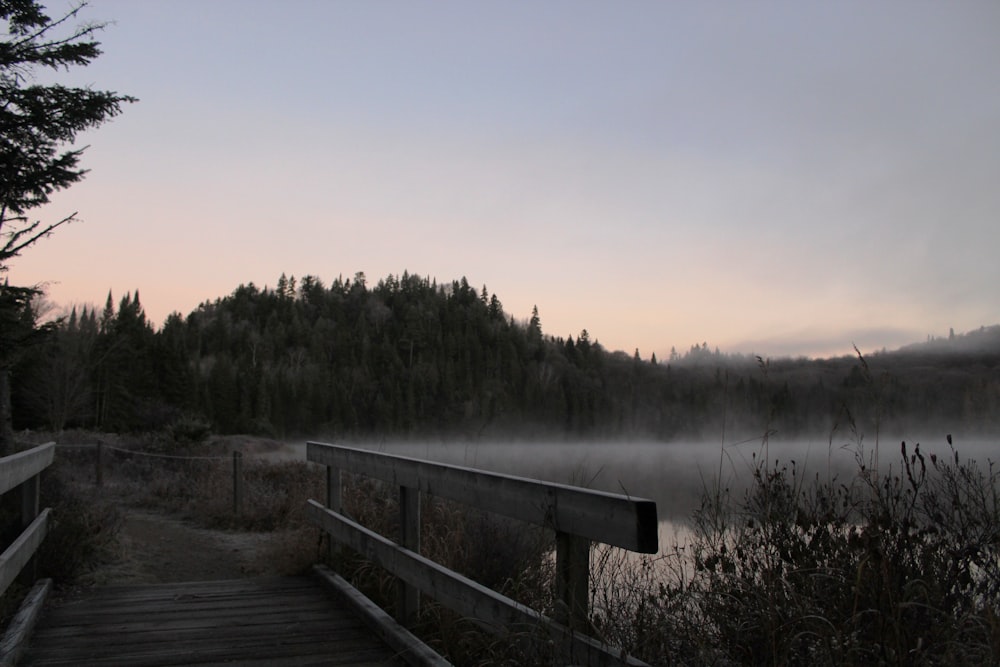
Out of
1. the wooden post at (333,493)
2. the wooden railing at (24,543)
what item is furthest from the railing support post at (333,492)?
the wooden railing at (24,543)

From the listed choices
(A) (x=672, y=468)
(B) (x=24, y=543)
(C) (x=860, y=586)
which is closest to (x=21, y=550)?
(B) (x=24, y=543)

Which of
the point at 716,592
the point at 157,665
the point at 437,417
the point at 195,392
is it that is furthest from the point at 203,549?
the point at 437,417

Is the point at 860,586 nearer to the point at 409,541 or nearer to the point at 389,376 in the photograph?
the point at 409,541

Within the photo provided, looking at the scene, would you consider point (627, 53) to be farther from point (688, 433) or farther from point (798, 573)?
point (688, 433)

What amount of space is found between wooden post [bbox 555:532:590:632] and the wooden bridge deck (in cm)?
147

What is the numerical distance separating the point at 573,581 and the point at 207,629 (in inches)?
111

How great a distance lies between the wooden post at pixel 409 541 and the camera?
404 cm

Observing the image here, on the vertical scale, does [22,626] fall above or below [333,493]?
below

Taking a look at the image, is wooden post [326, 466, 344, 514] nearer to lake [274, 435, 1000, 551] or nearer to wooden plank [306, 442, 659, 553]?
wooden plank [306, 442, 659, 553]

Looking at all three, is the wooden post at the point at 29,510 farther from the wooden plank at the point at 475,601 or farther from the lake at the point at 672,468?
the lake at the point at 672,468

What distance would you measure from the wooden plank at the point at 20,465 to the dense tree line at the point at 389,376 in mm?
16946

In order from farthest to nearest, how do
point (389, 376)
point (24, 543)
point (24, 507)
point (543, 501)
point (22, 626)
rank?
point (389, 376) → point (24, 507) → point (24, 543) → point (22, 626) → point (543, 501)

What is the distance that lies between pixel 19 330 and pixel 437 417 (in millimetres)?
85424

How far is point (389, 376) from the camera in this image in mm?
102125
